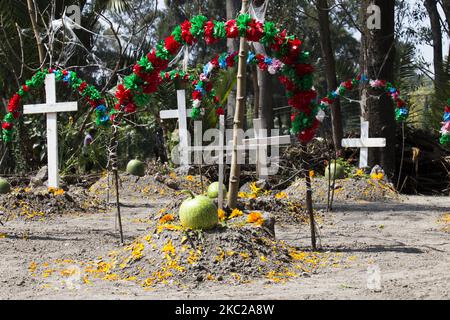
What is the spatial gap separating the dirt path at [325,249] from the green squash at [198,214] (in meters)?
0.67

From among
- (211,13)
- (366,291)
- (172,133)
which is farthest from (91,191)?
(211,13)

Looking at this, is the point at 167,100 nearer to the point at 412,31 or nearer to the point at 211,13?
the point at 412,31

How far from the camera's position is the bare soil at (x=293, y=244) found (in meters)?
4.31

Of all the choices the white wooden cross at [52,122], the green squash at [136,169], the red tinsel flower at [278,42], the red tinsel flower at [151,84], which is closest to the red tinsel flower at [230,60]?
the red tinsel flower at [151,84]

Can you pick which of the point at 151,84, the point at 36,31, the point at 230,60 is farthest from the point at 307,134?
the point at 36,31

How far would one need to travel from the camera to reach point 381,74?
38.2 ft

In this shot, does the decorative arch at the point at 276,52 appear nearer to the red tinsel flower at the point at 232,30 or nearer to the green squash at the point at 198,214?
the red tinsel flower at the point at 232,30

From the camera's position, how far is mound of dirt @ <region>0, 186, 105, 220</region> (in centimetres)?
851

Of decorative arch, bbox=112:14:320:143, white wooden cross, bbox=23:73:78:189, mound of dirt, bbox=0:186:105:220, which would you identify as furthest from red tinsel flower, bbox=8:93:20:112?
decorative arch, bbox=112:14:320:143

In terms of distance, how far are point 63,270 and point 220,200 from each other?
1.65m

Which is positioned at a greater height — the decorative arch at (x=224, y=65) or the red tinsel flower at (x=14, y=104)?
the decorative arch at (x=224, y=65)

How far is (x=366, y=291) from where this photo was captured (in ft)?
13.8

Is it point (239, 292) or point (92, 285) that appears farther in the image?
point (92, 285)

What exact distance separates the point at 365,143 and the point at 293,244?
5442mm
